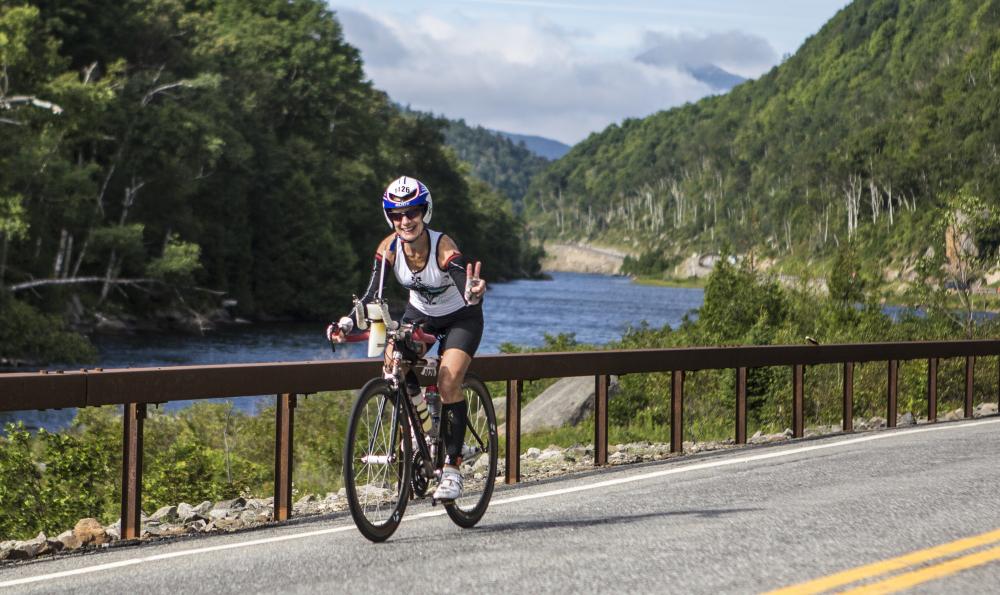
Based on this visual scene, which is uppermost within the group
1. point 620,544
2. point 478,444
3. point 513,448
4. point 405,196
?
point 405,196

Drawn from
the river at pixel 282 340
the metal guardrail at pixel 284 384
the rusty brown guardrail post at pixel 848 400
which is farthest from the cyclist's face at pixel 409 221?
the river at pixel 282 340

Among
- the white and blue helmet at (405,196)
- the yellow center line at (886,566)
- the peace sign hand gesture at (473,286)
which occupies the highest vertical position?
the white and blue helmet at (405,196)

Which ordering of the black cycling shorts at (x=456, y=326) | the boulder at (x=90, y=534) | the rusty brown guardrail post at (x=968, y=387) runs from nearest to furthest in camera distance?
the black cycling shorts at (x=456, y=326) → the boulder at (x=90, y=534) → the rusty brown guardrail post at (x=968, y=387)

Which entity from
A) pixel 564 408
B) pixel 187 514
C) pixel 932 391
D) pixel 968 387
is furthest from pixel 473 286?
pixel 564 408

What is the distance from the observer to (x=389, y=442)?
23.4 feet

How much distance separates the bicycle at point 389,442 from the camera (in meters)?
6.91

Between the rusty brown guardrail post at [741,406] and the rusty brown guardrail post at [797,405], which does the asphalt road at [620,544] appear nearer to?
the rusty brown guardrail post at [741,406]

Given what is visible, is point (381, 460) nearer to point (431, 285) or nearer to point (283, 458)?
point (431, 285)

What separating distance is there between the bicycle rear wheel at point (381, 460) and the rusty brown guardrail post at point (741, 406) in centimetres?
684

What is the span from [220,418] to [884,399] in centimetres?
1027

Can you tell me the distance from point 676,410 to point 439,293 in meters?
5.72

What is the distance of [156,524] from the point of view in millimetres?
9461

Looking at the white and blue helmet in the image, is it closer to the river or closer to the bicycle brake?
the bicycle brake

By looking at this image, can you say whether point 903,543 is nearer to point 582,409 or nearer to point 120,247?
point 582,409
